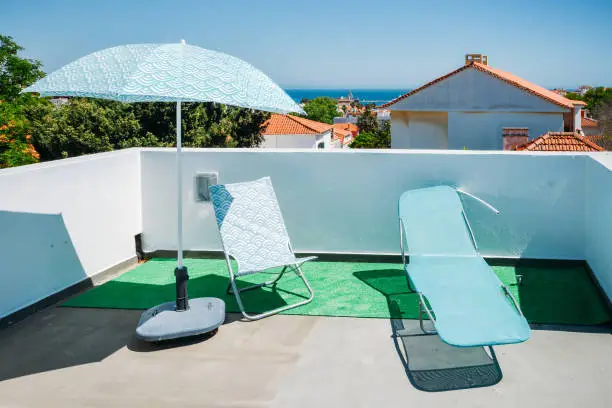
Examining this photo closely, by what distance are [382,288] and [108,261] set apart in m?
2.83

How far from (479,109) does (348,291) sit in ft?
97.5

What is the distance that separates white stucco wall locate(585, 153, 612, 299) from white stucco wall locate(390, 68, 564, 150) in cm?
2791

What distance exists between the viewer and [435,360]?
3852 mm

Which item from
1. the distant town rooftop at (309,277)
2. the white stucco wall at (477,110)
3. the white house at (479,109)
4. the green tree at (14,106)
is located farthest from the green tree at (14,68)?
the distant town rooftop at (309,277)

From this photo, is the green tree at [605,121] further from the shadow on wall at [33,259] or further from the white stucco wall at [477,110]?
the shadow on wall at [33,259]

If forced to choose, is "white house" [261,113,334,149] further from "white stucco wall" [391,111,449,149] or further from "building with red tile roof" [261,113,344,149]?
"white stucco wall" [391,111,449,149]

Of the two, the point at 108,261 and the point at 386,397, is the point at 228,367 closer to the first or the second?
the point at 386,397

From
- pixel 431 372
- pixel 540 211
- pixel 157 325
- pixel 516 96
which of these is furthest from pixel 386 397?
pixel 516 96

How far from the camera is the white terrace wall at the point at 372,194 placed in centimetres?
578

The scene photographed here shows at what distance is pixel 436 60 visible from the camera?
2441 inches

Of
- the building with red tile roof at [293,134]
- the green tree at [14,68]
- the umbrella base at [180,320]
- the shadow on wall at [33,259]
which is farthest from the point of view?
the building with red tile roof at [293,134]

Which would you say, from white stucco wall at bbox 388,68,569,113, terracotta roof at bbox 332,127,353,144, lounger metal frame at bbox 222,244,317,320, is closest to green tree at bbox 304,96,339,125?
terracotta roof at bbox 332,127,353,144

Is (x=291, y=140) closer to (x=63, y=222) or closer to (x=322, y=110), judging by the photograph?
(x=322, y=110)

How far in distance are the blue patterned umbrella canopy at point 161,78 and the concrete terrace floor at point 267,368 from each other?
176cm
